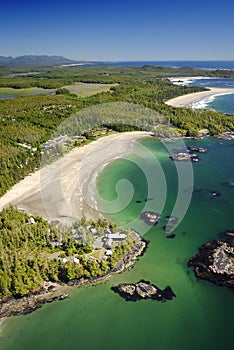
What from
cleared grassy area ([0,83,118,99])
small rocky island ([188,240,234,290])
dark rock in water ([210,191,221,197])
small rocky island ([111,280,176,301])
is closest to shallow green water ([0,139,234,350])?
small rocky island ([111,280,176,301])

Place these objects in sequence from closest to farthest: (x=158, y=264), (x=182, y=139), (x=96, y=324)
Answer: (x=96, y=324) → (x=158, y=264) → (x=182, y=139)

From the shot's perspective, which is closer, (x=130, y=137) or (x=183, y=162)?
(x=183, y=162)

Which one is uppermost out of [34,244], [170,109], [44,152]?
[170,109]

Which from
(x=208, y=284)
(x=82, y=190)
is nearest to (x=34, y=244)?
(x=82, y=190)

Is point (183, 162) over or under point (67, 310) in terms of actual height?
over

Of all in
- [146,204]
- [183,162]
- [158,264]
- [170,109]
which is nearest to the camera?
[158,264]

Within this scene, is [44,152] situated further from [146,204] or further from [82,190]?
[146,204]

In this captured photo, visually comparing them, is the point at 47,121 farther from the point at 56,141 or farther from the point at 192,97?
the point at 192,97

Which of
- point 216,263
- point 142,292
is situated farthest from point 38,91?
point 142,292
